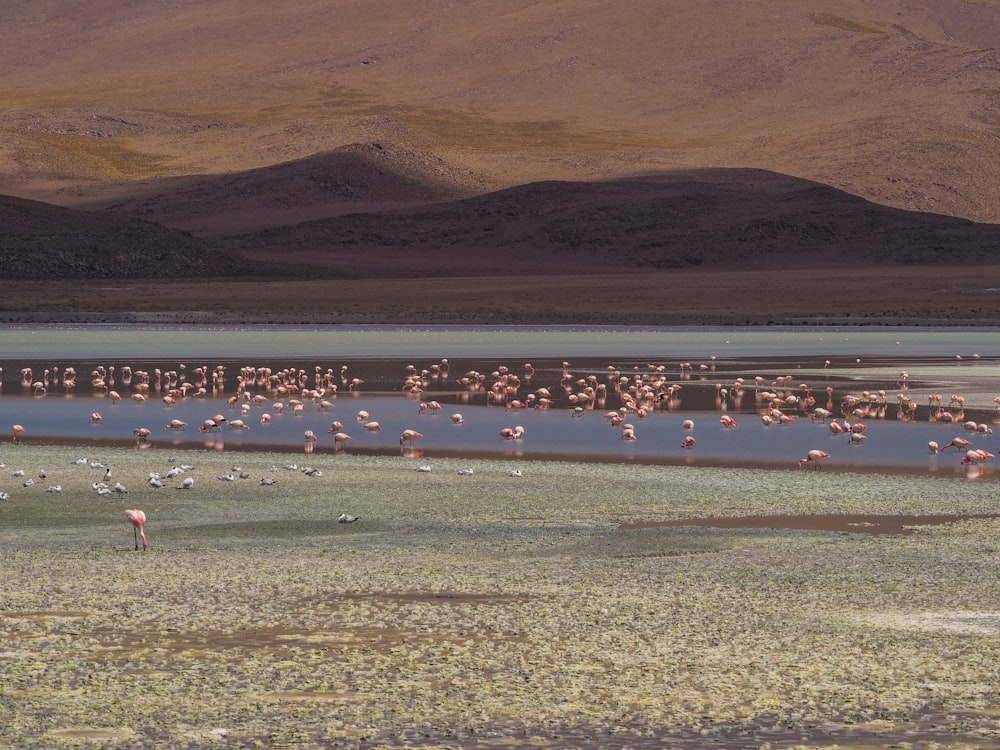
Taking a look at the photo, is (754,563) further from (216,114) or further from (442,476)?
(216,114)

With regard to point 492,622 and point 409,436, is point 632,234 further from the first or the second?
point 492,622

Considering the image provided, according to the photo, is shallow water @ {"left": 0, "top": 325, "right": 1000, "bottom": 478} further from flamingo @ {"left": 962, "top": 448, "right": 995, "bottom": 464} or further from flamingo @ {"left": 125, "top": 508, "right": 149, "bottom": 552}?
flamingo @ {"left": 125, "top": 508, "right": 149, "bottom": 552}

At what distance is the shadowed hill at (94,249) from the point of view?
7575 centimetres

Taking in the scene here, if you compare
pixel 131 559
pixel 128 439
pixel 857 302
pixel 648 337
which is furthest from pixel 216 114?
pixel 131 559

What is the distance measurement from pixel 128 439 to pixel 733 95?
143 m

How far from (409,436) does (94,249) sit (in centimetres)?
6179

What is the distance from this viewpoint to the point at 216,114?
158 meters

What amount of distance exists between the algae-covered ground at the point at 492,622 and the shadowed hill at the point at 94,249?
63.1 m

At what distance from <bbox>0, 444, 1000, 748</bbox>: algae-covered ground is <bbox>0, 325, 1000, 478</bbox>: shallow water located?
4.91 meters

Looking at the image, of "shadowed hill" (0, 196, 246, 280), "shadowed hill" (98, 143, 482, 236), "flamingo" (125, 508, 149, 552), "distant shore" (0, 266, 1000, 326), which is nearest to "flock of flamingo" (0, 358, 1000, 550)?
"flamingo" (125, 508, 149, 552)

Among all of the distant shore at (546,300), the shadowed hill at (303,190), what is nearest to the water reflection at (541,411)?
the distant shore at (546,300)

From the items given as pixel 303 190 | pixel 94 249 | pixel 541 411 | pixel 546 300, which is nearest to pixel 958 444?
pixel 541 411

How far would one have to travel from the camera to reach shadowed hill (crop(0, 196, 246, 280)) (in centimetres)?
7575

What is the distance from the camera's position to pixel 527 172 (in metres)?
126
